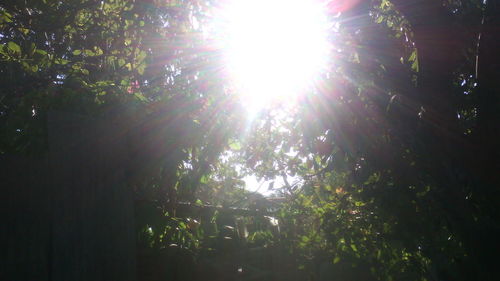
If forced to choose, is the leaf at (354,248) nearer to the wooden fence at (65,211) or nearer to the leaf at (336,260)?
the leaf at (336,260)

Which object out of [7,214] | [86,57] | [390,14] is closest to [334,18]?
[390,14]

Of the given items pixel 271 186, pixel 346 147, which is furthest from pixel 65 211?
pixel 271 186

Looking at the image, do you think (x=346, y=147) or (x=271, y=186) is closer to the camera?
(x=346, y=147)

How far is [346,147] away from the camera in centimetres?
307

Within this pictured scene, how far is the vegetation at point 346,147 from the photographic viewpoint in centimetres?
270

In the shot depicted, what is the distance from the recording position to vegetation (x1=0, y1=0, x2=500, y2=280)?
2701 millimetres

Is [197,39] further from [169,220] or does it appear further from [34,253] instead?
[34,253]

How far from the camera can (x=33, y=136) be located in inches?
111

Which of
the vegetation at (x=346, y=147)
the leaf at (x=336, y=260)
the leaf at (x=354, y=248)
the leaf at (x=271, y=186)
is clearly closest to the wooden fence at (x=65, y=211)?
the vegetation at (x=346, y=147)

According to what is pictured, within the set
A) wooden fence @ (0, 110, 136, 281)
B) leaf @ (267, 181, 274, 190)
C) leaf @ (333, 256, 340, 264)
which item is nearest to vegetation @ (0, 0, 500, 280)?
leaf @ (333, 256, 340, 264)

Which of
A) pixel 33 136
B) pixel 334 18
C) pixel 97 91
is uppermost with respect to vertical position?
pixel 334 18

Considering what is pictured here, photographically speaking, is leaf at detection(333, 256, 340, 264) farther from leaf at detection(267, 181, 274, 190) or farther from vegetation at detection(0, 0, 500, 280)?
leaf at detection(267, 181, 274, 190)

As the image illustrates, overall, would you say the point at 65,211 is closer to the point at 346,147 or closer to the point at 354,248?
the point at 346,147

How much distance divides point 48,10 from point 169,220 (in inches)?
122
